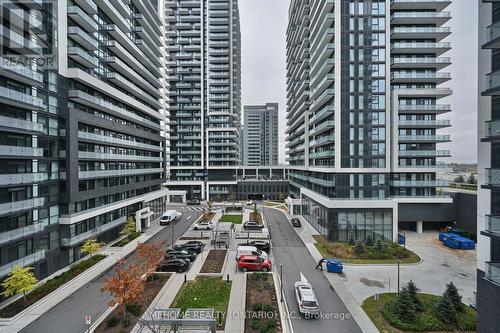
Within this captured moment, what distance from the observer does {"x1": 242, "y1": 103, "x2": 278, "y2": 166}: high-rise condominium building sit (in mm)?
184625

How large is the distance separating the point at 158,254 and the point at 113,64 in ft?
105

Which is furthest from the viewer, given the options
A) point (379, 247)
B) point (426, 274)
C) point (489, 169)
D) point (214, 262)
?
point (379, 247)

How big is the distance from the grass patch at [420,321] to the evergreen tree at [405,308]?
0.32 meters

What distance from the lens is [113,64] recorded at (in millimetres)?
38156

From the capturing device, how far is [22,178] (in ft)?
74.1

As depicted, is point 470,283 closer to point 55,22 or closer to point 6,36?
point 6,36

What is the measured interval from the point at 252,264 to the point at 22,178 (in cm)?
2460

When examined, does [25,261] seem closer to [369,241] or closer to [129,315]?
[129,315]

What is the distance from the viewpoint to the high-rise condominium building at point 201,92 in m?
80.9

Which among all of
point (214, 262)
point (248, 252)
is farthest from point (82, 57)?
point (248, 252)

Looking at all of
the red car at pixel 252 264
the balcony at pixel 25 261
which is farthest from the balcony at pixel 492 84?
the balcony at pixel 25 261

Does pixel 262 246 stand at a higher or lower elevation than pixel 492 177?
lower

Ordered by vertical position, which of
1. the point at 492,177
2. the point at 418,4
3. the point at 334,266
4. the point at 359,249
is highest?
the point at 418,4

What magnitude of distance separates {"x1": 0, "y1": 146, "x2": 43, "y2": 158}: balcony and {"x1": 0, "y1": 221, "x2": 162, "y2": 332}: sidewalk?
13.4 m
